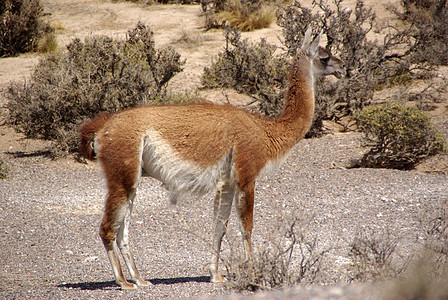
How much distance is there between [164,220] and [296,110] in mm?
2718

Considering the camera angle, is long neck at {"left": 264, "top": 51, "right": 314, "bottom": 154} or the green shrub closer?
long neck at {"left": 264, "top": 51, "right": 314, "bottom": 154}

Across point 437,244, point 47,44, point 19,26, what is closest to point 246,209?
point 437,244

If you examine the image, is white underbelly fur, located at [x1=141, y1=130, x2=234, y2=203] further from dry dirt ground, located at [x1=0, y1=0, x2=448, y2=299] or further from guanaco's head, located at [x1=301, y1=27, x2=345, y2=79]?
guanaco's head, located at [x1=301, y1=27, x2=345, y2=79]

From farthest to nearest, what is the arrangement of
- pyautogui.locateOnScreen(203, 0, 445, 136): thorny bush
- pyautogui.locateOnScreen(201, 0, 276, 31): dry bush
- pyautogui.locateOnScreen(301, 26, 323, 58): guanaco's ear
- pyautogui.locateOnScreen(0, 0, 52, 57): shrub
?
pyautogui.locateOnScreen(201, 0, 276, 31): dry bush
pyautogui.locateOnScreen(0, 0, 52, 57): shrub
pyautogui.locateOnScreen(203, 0, 445, 136): thorny bush
pyautogui.locateOnScreen(301, 26, 323, 58): guanaco's ear

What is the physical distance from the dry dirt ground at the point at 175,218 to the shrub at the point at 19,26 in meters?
Answer: 6.77

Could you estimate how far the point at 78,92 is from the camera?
1034 cm

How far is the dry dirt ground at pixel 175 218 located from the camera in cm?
474

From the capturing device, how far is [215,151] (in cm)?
480

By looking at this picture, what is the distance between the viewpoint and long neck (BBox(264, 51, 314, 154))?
5.22 metres

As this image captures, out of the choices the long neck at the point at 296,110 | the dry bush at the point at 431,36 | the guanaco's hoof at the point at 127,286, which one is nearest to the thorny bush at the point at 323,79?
the dry bush at the point at 431,36

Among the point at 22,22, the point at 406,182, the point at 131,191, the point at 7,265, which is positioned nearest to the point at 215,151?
the point at 131,191

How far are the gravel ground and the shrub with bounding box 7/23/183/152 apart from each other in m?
1.15

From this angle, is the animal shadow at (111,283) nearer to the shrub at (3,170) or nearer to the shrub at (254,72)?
the shrub at (3,170)

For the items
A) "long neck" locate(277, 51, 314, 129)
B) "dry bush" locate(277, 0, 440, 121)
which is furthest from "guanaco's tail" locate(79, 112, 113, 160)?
"dry bush" locate(277, 0, 440, 121)
